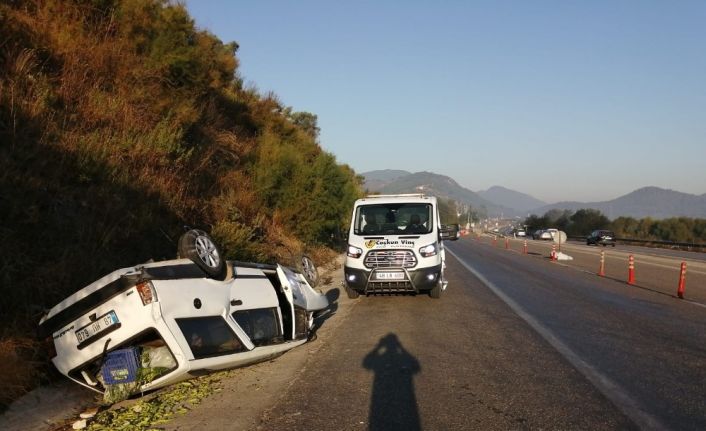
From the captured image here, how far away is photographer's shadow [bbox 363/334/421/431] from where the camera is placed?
15.4ft

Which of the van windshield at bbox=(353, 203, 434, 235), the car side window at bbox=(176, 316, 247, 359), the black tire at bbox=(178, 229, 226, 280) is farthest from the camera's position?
the van windshield at bbox=(353, 203, 434, 235)

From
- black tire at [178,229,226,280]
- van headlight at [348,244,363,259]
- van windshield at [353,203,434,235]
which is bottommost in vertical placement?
van headlight at [348,244,363,259]

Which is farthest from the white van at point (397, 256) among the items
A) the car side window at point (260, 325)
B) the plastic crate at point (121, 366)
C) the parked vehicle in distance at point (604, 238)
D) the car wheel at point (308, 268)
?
the parked vehicle in distance at point (604, 238)

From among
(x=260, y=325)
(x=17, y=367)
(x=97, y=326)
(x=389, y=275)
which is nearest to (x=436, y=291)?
(x=389, y=275)

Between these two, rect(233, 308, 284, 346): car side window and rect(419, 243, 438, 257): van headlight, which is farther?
rect(419, 243, 438, 257): van headlight

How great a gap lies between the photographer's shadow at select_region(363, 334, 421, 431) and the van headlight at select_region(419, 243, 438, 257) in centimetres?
352

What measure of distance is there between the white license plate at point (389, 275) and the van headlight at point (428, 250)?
24.0 inches

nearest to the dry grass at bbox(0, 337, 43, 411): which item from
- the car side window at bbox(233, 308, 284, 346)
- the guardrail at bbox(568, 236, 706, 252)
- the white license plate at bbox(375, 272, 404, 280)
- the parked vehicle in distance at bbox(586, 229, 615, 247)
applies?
the car side window at bbox(233, 308, 284, 346)

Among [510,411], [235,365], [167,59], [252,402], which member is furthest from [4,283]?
[167,59]

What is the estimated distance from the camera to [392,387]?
223 inches

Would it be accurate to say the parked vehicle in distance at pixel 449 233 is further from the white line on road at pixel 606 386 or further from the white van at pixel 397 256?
the white line on road at pixel 606 386

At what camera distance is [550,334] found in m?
8.31

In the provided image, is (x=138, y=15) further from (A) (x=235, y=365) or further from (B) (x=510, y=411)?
(B) (x=510, y=411)

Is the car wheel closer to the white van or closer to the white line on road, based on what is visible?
the white van
